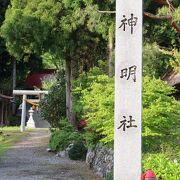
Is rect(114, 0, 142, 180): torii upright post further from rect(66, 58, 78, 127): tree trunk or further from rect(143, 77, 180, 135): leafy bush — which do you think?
rect(66, 58, 78, 127): tree trunk

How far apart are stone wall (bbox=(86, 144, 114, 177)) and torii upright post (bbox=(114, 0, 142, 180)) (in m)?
6.05

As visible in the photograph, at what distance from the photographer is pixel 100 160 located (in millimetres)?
13961

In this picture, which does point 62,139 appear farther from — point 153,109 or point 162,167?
point 162,167

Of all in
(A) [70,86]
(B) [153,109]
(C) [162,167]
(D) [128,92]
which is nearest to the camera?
(D) [128,92]

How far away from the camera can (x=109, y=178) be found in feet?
34.3

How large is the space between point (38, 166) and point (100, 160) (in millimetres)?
2413

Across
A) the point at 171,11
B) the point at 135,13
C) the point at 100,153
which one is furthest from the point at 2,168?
the point at 135,13

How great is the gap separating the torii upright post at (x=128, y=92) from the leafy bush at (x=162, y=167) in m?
2.31

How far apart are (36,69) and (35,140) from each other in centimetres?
1425

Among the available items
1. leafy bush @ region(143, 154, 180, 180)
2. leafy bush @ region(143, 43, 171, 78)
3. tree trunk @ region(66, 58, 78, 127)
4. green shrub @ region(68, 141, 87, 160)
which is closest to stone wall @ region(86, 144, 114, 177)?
green shrub @ region(68, 141, 87, 160)

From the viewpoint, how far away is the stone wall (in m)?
12.8

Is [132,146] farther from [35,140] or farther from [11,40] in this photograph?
[35,140]

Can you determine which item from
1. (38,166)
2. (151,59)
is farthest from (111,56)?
(38,166)

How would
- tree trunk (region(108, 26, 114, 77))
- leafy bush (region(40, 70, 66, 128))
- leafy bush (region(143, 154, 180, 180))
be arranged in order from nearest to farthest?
1. leafy bush (region(143, 154, 180, 180))
2. tree trunk (region(108, 26, 114, 77))
3. leafy bush (region(40, 70, 66, 128))
